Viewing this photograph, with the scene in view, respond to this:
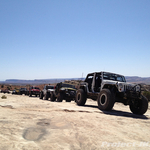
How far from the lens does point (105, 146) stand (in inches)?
121

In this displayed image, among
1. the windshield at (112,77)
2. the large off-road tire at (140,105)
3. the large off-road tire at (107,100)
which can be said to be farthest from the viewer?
the windshield at (112,77)

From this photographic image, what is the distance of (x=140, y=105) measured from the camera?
8.00m

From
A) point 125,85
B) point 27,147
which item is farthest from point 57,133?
point 125,85

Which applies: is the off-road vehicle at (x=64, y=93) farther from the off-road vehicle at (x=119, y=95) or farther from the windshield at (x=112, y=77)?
the windshield at (x=112, y=77)

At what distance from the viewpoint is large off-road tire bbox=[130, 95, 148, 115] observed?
780 centimetres

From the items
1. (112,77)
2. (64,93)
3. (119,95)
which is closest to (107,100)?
(119,95)

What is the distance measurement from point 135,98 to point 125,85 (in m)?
0.79

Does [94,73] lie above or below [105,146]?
above

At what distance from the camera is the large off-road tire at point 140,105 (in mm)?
7801

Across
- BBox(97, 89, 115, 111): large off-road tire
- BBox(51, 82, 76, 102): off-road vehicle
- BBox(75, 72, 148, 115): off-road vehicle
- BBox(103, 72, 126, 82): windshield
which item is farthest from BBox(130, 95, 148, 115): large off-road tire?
BBox(51, 82, 76, 102): off-road vehicle

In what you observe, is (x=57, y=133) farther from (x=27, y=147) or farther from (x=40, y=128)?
(x=27, y=147)

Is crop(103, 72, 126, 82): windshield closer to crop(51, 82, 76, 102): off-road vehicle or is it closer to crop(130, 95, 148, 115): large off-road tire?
crop(130, 95, 148, 115): large off-road tire

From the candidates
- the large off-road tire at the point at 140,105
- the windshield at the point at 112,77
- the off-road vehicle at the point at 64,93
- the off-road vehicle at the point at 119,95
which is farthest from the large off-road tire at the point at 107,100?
the off-road vehicle at the point at 64,93

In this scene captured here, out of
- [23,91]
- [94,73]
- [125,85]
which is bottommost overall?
[23,91]
